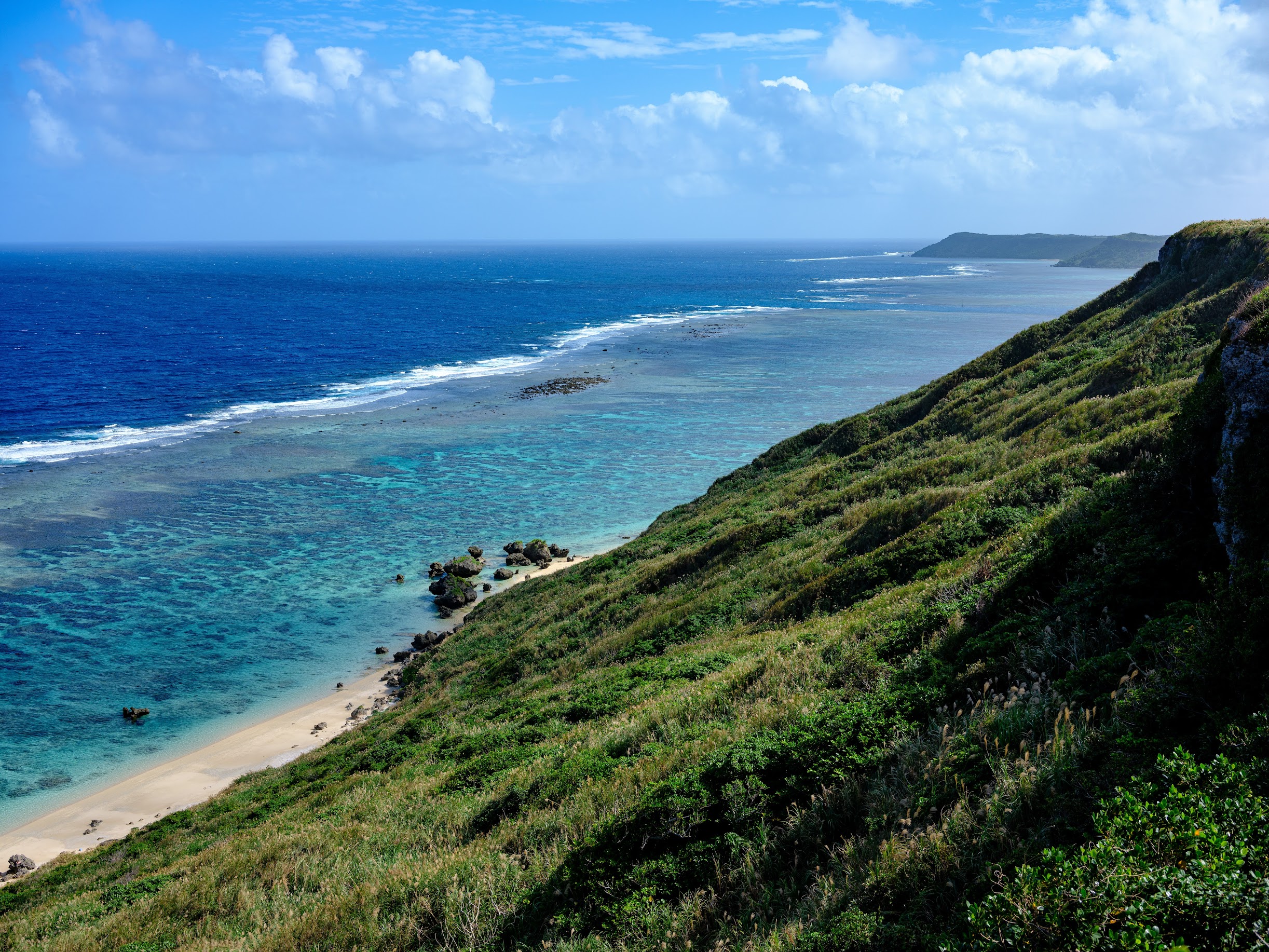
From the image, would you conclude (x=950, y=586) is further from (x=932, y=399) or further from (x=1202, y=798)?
(x=932, y=399)

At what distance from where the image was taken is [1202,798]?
4543 mm

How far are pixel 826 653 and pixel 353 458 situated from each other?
51.9 m

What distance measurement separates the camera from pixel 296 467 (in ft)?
181

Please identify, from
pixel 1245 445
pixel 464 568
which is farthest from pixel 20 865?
pixel 1245 445

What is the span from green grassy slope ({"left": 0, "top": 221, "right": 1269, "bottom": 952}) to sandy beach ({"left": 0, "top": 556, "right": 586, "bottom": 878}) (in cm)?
309

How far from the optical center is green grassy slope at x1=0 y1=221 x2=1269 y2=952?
16.7 feet

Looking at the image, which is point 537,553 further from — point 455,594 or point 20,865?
point 20,865

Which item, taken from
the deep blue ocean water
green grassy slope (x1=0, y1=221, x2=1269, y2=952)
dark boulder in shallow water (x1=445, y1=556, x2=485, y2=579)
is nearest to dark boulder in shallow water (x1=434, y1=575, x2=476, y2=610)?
the deep blue ocean water

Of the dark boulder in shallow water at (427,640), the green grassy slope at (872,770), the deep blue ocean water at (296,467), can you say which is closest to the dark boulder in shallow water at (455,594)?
the deep blue ocean water at (296,467)

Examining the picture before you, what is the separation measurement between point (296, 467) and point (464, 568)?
78.6 feet

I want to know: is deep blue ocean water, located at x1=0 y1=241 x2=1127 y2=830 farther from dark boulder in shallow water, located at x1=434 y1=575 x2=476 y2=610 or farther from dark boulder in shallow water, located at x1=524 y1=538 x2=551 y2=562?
dark boulder in shallow water, located at x1=524 y1=538 x2=551 y2=562

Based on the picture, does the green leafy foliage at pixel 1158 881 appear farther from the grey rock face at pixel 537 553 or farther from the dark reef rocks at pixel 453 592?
the grey rock face at pixel 537 553

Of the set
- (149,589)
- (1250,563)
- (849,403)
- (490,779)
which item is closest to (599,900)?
(490,779)

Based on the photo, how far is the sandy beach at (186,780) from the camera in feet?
69.2
